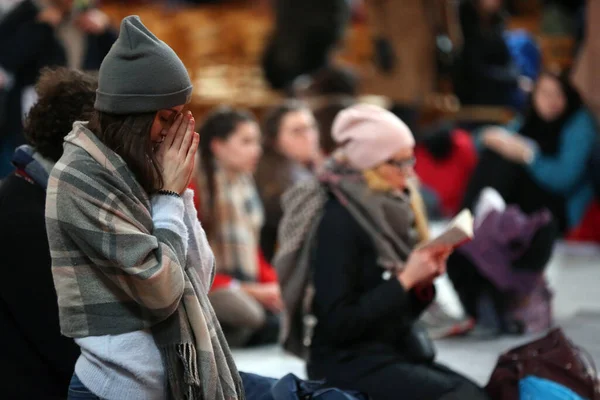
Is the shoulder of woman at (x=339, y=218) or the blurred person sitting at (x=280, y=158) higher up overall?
the shoulder of woman at (x=339, y=218)

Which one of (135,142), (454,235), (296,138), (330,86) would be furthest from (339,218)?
(330,86)

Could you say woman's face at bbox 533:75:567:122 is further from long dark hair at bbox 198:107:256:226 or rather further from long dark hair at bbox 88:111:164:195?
long dark hair at bbox 88:111:164:195

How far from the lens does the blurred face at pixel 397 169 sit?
370 centimetres

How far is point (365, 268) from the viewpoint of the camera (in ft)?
11.6

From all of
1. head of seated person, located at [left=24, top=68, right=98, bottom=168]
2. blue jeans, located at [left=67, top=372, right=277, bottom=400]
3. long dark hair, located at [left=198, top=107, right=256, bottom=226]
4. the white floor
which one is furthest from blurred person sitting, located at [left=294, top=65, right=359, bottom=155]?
head of seated person, located at [left=24, top=68, right=98, bottom=168]

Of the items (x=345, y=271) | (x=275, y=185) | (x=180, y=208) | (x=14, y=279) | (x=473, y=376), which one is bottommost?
(x=473, y=376)

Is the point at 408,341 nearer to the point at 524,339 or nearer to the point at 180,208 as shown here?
the point at 180,208

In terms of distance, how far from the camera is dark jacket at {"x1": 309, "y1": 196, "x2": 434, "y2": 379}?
11.2 ft

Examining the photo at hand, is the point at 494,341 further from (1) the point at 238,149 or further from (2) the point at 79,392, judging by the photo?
(2) the point at 79,392

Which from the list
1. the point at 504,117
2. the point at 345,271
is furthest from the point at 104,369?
the point at 504,117

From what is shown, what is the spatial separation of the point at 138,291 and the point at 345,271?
3.79 feet

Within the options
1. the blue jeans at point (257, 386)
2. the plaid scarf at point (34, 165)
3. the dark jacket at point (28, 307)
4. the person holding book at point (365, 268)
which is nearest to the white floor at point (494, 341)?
the person holding book at point (365, 268)

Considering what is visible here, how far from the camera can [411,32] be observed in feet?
33.1

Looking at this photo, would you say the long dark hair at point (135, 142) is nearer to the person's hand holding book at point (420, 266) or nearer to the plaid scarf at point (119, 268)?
the plaid scarf at point (119, 268)
